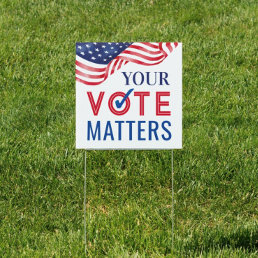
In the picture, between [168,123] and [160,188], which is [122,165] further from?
[168,123]

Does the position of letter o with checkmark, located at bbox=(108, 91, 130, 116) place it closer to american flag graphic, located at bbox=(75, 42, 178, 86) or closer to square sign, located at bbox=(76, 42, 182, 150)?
square sign, located at bbox=(76, 42, 182, 150)

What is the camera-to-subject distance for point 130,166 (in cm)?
471

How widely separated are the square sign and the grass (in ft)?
2.61

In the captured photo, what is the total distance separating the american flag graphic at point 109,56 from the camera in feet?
12.0

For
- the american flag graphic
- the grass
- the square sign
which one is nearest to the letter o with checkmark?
the square sign

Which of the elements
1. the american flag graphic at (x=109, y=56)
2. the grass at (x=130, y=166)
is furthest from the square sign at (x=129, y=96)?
the grass at (x=130, y=166)

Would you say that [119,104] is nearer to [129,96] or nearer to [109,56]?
[129,96]

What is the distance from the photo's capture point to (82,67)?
3.68m

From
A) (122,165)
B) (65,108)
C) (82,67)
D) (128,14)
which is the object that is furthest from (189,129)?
(128,14)

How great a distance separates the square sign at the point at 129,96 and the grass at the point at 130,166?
79 cm

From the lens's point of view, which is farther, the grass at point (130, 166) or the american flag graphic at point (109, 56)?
the grass at point (130, 166)

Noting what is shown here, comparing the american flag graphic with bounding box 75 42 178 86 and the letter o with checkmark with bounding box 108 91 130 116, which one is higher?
the american flag graphic with bounding box 75 42 178 86

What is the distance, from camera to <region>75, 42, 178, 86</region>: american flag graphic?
366 cm

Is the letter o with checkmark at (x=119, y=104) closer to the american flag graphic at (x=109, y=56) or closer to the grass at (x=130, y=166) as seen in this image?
the american flag graphic at (x=109, y=56)
